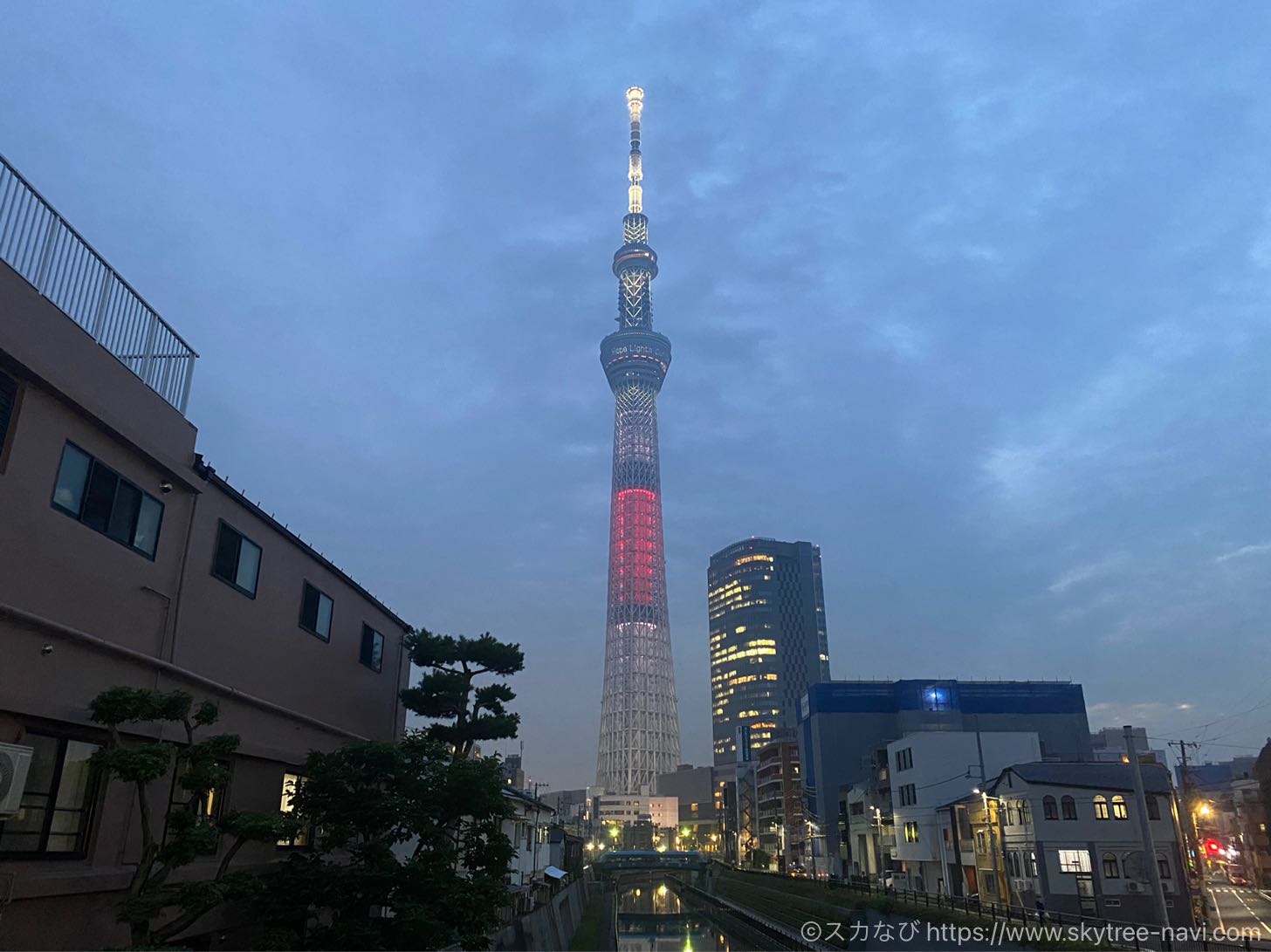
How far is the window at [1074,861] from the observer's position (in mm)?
39625

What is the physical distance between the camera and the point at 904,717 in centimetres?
9469

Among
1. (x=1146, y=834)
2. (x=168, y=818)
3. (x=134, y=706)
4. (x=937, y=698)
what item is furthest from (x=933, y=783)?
(x=134, y=706)

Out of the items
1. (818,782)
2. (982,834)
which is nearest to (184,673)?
(982,834)

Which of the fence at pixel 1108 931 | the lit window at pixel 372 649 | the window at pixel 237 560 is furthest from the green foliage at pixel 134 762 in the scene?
the fence at pixel 1108 931

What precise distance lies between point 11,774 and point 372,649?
14.8 m

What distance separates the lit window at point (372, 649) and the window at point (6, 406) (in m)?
13.3

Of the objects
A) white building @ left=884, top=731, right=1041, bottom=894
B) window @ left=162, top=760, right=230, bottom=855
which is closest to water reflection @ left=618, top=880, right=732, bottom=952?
white building @ left=884, top=731, right=1041, bottom=894

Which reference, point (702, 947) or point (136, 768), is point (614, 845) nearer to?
point (702, 947)

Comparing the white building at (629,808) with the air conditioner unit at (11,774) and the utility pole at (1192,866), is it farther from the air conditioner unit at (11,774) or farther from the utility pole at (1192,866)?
the air conditioner unit at (11,774)

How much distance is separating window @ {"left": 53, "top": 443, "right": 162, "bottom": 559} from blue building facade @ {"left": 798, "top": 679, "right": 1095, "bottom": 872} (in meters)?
86.3

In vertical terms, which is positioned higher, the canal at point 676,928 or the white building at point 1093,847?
the white building at point 1093,847

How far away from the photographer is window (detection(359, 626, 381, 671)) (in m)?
23.4

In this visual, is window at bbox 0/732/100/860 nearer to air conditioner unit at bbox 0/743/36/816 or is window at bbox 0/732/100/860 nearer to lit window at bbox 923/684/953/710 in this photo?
air conditioner unit at bbox 0/743/36/816

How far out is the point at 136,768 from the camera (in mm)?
9719
